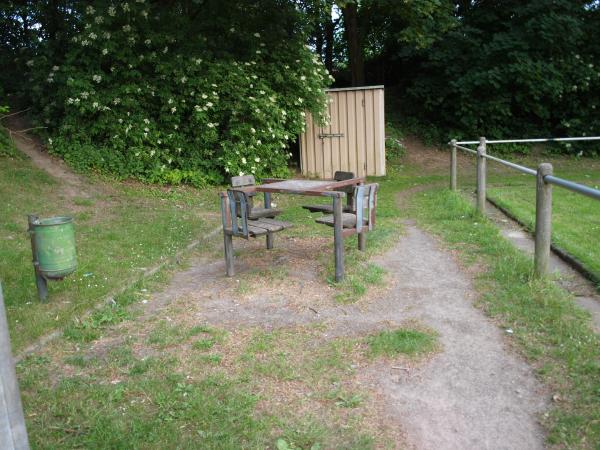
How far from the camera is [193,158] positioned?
1198 centimetres

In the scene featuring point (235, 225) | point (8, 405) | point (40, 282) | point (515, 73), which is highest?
point (515, 73)

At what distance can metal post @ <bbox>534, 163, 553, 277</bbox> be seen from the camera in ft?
16.2

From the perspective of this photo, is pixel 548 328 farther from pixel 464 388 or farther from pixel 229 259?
pixel 229 259

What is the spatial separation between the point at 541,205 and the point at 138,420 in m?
3.61

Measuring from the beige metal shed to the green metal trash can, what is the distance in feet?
29.8

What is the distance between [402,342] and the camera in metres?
4.09

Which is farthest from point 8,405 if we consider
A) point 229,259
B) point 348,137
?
point 348,137

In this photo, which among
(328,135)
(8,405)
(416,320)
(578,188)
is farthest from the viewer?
(328,135)

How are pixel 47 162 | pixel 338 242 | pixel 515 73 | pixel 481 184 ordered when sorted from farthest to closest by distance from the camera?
pixel 515 73 < pixel 47 162 < pixel 481 184 < pixel 338 242

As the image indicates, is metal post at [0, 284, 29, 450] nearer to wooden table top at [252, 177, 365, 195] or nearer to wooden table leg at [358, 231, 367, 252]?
wooden table top at [252, 177, 365, 195]

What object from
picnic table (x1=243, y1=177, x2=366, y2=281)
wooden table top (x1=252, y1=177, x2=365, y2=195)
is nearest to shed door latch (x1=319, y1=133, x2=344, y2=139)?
picnic table (x1=243, y1=177, x2=366, y2=281)

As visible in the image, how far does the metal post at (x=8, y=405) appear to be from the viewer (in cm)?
219

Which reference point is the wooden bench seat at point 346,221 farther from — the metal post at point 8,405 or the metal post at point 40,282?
the metal post at point 8,405

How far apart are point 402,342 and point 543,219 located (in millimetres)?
1824
